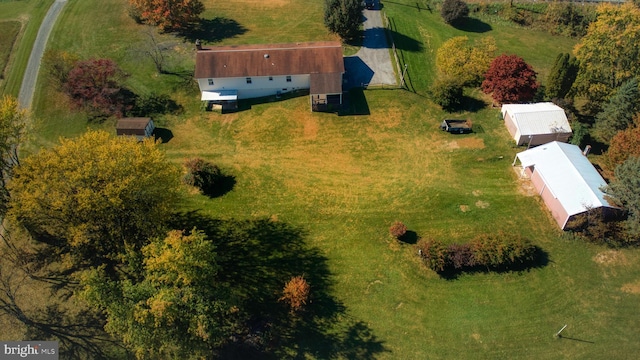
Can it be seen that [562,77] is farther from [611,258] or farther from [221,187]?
[221,187]

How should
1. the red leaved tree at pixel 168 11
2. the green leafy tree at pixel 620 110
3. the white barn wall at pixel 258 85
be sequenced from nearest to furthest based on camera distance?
the green leafy tree at pixel 620 110, the white barn wall at pixel 258 85, the red leaved tree at pixel 168 11

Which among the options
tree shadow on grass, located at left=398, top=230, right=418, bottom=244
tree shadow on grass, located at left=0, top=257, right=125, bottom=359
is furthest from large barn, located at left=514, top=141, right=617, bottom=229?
tree shadow on grass, located at left=0, top=257, right=125, bottom=359

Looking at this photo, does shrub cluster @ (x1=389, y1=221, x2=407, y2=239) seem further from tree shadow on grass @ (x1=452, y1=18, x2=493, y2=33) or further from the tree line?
tree shadow on grass @ (x1=452, y1=18, x2=493, y2=33)

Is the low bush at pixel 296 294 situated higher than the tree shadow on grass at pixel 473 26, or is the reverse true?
the tree shadow on grass at pixel 473 26

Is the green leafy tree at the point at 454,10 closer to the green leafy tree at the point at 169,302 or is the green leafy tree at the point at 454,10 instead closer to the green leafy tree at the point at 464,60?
the green leafy tree at the point at 464,60

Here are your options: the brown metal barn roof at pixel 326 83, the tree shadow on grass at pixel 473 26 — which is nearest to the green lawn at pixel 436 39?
the tree shadow on grass at pixel 473 26

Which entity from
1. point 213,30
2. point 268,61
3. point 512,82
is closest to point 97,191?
point 268,61
